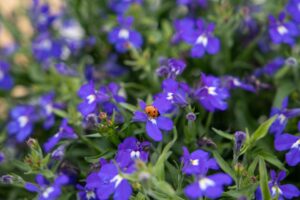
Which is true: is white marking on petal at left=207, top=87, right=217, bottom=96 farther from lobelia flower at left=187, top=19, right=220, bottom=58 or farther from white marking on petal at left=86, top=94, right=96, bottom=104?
white marking on petal at left=86, top=94, right=96, bottom=104

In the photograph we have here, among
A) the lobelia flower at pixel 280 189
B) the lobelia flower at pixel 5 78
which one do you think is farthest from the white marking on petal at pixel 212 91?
the lobelia flower at pixel 5 78

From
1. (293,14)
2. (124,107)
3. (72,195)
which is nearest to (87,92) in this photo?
(124,107)

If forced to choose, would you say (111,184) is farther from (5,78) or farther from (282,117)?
(5,78)

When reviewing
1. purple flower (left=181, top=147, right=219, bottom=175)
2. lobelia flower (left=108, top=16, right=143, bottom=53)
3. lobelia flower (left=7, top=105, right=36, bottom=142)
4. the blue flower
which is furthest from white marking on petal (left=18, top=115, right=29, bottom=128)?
purple flower (left=181, top=147, right=219, bottom=175)

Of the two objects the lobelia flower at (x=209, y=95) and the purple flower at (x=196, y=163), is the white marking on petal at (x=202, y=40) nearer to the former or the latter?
the lobelia flower at (x=209, y=95)

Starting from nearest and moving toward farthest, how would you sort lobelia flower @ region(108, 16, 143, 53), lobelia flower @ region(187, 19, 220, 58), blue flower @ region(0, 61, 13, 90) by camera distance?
lobelia flower @ region(187, 19, 220, 58) < lobelia flower @ region(108, 16, 143, 53) < blue flower @ region(0, 61, 13, 90)

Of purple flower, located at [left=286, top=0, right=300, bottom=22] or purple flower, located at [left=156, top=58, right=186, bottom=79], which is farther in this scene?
purple flower, located at [left=286, top=0, right=300, bottom=22]

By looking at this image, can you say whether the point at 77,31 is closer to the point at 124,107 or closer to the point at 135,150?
the point at 124,107
